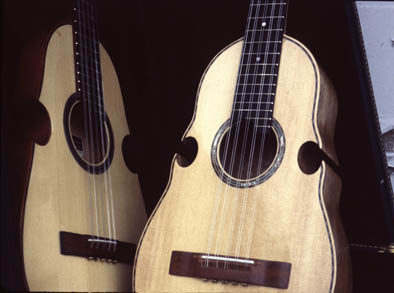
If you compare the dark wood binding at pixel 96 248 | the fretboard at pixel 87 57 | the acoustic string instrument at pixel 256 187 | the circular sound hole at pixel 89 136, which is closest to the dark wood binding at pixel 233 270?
the acoustic string instrument at pixel 256 187

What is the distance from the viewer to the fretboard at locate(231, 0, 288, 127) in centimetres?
122

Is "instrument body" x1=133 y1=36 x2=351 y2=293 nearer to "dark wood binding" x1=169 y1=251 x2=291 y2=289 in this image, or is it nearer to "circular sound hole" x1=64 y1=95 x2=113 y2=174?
"dark wood binding" x1=169 y1=251 x2=291 y2=289

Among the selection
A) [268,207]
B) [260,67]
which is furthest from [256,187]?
[260,67]

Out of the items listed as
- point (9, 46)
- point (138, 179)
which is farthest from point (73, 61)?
point (138, 179)

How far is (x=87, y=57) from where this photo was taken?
→ 135cm

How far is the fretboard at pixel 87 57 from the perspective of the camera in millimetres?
1308

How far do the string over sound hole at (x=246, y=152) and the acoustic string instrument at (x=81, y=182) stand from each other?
0.31m

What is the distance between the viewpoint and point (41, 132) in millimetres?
1141

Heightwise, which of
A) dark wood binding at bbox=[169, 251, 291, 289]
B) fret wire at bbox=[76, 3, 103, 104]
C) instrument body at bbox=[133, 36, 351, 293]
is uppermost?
fret wire at bbox=[76, 3, 103, 104]

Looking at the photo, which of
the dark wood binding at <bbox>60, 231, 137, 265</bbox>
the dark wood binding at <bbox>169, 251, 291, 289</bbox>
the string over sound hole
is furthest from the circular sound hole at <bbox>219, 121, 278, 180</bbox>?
the dark wood binding at <bbox>60, 231, 137, 265</bbox>

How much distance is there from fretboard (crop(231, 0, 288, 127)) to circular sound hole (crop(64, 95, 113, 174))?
1.19ft

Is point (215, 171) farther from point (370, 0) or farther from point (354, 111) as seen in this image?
point (370, 0)

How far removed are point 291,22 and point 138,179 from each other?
658mm

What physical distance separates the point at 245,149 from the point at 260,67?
21cm
